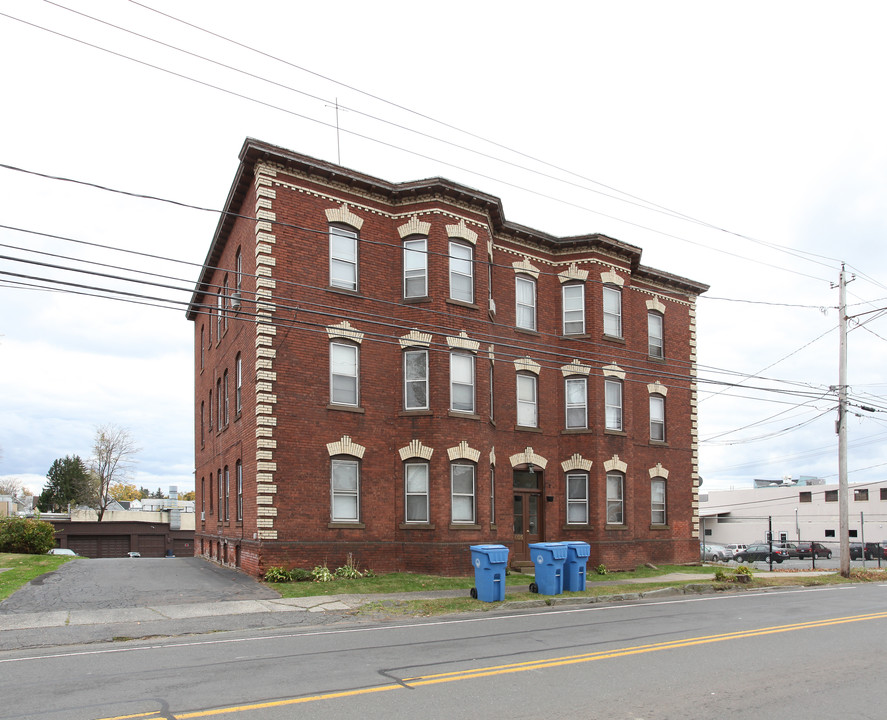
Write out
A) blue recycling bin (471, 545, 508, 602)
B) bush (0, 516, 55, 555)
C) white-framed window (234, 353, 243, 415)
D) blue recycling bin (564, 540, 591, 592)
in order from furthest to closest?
1. bush (0, 516, 55, 555)
2. white-framed window (234, 353, 243, 415)
3. blue recycling bin (564, 540, 591, 592)
4. blue recycling bin (471, 545, 508, 602)

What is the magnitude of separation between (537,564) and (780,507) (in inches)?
2325

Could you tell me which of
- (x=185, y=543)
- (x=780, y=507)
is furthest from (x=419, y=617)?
(x=780, y=507)

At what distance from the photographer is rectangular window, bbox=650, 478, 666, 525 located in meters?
28.7

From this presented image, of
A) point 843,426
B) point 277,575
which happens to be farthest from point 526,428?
point 843,426

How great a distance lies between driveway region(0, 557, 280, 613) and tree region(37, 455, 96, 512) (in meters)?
66.8

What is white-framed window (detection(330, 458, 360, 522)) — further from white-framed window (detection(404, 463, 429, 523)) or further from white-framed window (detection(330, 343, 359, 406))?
white-framed window (detection(330, 343, 359, 406))

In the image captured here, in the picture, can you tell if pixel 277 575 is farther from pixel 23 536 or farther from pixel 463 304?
pixel 23 536

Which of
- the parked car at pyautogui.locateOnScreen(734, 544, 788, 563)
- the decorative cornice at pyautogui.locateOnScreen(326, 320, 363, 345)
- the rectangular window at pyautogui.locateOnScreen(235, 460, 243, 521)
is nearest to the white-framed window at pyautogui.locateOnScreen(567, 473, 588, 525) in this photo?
the decorative cornice at pyautogui.locateOnScreen(326, 320, 363, 345)

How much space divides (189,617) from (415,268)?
11865mm

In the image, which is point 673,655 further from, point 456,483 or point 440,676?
point 456,483

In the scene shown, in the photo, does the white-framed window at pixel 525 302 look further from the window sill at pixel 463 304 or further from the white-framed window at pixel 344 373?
the white-framed window at pixel 344 373

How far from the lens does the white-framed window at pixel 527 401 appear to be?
84.2 ft

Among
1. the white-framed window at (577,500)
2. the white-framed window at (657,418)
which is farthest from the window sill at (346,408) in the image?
the white-framed window at (657,418)

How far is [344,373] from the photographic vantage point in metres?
21.6
